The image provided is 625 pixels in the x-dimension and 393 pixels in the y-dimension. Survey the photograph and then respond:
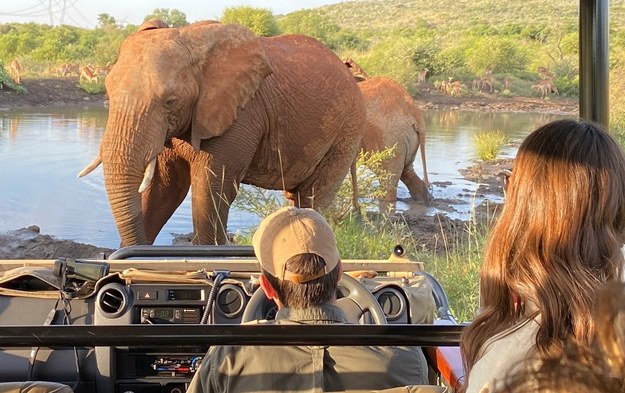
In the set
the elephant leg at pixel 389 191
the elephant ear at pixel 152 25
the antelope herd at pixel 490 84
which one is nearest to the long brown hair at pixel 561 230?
the elephant ear at pixel 152 25

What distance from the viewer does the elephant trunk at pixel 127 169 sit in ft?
18.2

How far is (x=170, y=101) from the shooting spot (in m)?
5.90

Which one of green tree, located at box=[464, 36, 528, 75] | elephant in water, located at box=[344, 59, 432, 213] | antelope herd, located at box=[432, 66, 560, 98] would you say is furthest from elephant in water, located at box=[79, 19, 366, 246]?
green tree, located at box=[464, 36, 528, 75]

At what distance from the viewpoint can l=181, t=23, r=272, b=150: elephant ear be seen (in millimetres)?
6094

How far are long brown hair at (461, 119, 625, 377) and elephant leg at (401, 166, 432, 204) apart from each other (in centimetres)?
1065

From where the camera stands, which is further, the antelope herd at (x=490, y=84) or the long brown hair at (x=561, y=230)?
the antelope herd at (x=490, y=84)

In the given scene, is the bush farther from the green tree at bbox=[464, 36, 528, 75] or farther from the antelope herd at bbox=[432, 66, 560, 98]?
the green tree at bbox=[464, 36, 528, 75]

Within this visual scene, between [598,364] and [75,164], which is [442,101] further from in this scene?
[598,364]

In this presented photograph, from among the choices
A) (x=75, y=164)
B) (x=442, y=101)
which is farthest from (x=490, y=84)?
(x=75, y=164)

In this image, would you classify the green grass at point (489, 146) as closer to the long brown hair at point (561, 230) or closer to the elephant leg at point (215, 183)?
the elephant leg at point (215, 183)

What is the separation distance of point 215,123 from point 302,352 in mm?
4861

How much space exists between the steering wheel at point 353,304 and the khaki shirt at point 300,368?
6.2 inches

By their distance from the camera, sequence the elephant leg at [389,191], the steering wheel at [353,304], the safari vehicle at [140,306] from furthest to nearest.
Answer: the elephant leg at [389,191]
the safari vehicle at [140,306]
the steering wheel at [353,304]

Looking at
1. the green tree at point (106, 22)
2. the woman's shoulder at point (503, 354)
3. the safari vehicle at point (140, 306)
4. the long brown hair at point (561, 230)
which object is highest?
the green tree at point (106, 22)
